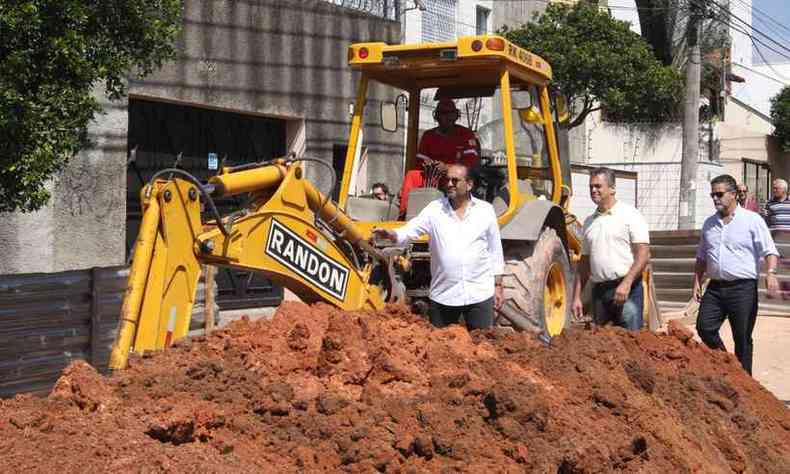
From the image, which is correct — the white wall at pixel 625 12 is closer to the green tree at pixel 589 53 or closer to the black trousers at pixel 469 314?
the green tree at pixel 589 53

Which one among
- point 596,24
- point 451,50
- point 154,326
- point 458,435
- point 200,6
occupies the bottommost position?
point 458,435

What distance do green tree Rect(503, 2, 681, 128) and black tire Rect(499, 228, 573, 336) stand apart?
16.2 meters

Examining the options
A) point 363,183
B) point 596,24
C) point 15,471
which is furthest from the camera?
point 596,24

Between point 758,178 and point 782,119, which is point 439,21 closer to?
point 758,178

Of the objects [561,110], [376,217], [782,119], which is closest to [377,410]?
[376,217]

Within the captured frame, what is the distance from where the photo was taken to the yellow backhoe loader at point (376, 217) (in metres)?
5.54

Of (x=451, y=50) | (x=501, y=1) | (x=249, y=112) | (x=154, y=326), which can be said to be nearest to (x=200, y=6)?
(x=249, y=112)

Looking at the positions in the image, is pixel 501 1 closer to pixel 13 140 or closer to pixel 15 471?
pixel 13 140

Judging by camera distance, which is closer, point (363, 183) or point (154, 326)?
point (154, 326)

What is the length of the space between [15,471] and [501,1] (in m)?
Answer: 22.7

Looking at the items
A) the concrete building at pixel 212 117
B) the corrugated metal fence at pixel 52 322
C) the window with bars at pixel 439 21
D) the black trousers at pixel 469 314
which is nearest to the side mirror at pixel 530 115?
the black trousers at pixel 469 314

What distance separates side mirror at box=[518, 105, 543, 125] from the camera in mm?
8672

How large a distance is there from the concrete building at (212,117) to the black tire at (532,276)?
3370mm

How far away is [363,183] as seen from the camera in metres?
16.8
